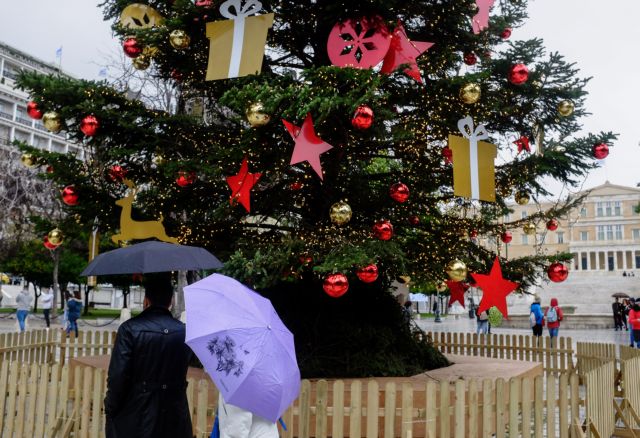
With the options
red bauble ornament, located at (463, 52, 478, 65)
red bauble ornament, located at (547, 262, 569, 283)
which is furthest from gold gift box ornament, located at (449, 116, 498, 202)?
red bauble ornament, located at (463, 52, 478, 65)

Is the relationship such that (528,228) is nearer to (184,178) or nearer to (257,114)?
(257,114)

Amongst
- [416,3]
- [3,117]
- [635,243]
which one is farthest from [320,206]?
[635,243]

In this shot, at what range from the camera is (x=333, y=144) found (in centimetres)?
706

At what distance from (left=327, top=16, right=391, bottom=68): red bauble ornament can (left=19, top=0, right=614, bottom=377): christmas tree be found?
20mm

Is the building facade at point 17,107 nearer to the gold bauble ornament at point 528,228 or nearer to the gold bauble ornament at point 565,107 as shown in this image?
the gold bauble ornament at point 528,228

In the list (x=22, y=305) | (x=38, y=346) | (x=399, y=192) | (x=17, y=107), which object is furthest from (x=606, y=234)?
(x=38, y=346)

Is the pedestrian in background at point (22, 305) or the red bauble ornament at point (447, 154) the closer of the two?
the red bauble ornament at point (447, 154)

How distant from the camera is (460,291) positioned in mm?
8984

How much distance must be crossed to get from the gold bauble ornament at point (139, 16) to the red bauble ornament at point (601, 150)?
5.79 meters

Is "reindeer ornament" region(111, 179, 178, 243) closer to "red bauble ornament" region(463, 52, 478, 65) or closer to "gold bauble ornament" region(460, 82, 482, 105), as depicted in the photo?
"gold bauble ornament" region(460, 82, 482, 105)

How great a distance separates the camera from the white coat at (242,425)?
130 inches

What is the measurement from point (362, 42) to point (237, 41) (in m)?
1.48

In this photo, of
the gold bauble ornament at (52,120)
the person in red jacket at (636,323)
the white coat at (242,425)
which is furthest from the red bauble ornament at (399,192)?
the person in red jacket at (636,323)

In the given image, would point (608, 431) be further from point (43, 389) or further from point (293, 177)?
point (43, 389)
